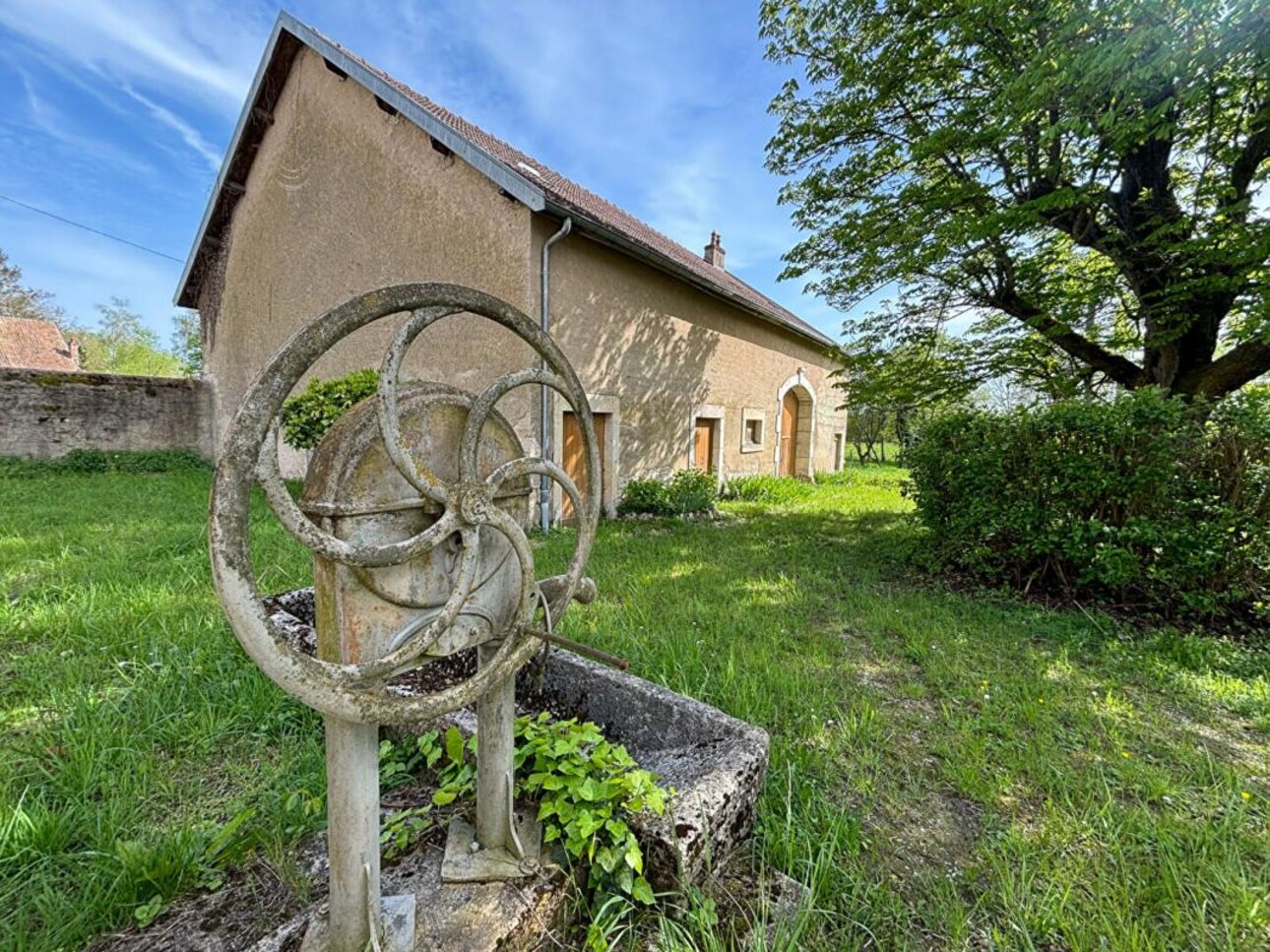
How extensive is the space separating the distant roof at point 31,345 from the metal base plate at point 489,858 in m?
28.7

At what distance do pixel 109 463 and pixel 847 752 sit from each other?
576 inches

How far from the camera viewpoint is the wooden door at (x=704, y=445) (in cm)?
982

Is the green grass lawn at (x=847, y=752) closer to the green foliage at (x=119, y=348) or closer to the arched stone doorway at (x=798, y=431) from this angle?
the arched stone doorway at (x=798, y=431)

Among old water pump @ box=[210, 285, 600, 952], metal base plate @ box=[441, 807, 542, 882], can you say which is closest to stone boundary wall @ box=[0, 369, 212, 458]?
metal base plate @ box=[441, 807, 542, 882]

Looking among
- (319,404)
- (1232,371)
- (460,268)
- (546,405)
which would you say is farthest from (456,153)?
(1232,371)

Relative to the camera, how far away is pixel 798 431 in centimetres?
1396

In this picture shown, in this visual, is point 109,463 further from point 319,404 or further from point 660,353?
point 660,353

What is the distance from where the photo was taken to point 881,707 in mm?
2746

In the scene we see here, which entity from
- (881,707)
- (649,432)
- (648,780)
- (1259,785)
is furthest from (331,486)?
(649,432)

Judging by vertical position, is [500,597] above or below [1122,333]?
below

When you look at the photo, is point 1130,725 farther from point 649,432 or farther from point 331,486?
point 649,432

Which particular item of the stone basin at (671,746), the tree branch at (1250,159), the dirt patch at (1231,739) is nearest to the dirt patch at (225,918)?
the stone basin at (671,746)

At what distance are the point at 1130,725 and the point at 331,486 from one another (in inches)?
141

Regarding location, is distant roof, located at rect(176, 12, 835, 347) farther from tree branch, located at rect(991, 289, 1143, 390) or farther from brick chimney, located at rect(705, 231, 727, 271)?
tree branch, located at rect(991, 289, 1143, 390)
